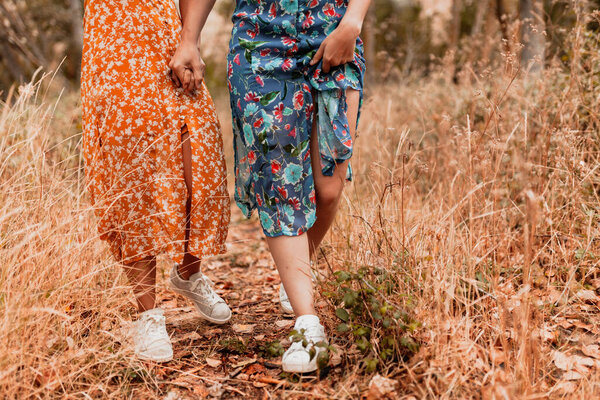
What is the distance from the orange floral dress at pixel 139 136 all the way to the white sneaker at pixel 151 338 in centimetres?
24

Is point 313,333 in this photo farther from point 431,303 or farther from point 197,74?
point 197,74

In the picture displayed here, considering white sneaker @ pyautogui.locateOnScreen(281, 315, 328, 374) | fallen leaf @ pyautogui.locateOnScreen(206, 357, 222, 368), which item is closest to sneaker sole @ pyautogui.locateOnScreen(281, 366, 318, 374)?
white sneaker @ pyautogui.locateOnScreen(281, 315, 328, 374)

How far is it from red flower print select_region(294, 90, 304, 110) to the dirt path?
21.7 inches

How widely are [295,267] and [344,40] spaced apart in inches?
33.8

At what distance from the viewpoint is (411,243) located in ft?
7.57

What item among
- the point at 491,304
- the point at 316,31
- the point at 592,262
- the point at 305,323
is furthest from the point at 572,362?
the point at 316,31

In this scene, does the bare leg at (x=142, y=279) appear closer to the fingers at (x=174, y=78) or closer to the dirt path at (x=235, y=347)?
the dirt path at (x=235, y=347)

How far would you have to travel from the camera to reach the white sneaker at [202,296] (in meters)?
2.32

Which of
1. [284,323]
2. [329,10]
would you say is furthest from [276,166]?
[284,323]

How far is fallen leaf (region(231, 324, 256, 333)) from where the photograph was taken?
2.36m

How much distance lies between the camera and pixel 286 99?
1937 millimetres

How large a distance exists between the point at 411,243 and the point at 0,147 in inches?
70.5

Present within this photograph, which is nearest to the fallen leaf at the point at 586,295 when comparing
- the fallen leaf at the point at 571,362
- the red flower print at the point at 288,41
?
the fallen leaf at the point at 571,362

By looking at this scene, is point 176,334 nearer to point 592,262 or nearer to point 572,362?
point 572,362
